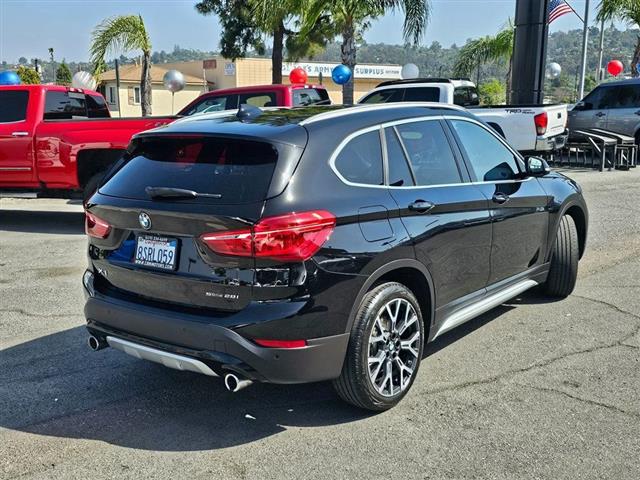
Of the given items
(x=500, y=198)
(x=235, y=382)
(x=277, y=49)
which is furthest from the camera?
(x=277, y=49)

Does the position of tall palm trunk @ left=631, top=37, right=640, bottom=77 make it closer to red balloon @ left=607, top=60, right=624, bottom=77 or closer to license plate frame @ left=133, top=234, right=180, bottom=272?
red balloon @ left=607, top=60, right=624, bottom=77

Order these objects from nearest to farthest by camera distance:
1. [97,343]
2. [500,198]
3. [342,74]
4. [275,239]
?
[275,239] < [97,343] < [500,198] < [342,74]

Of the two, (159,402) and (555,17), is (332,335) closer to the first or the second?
(159,402)

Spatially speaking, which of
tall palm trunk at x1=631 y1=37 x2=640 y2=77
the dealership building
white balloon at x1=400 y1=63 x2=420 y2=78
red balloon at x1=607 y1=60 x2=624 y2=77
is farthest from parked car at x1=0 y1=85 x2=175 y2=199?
the dealership building

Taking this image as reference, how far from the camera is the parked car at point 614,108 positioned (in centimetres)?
1845

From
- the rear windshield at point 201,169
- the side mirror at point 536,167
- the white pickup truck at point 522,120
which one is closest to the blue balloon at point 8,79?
the white pickup truck at point 522,120

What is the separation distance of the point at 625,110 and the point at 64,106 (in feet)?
48.9

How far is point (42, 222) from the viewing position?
1080 centimetres

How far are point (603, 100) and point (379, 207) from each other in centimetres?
1761

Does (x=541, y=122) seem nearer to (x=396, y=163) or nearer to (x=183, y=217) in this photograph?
(x=396, y=163)

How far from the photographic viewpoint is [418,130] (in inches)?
175

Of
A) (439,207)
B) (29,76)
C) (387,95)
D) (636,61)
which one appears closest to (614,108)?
(387,95)

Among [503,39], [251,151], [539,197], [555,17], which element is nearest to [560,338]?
[539,197]

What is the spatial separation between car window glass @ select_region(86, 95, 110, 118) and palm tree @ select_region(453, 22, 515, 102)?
2307cm
